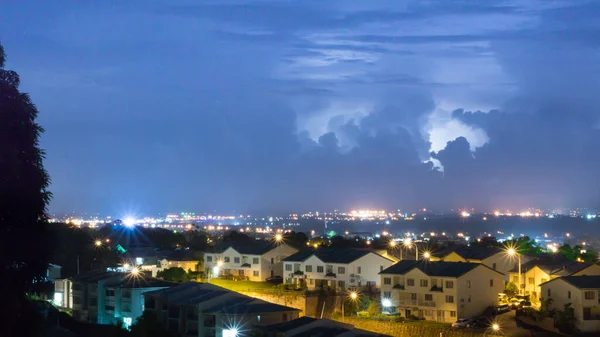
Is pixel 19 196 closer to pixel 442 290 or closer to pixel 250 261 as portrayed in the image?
pixel 442 290

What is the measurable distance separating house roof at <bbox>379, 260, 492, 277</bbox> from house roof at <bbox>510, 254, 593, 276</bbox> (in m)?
3.63

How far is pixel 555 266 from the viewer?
88.3ft

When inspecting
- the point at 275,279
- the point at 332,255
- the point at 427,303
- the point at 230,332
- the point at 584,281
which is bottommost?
the point at 230,332

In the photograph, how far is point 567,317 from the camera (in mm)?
20656

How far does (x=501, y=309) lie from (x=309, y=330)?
7221 millimetres

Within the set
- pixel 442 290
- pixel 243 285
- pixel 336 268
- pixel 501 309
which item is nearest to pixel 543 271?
pixel 501 309

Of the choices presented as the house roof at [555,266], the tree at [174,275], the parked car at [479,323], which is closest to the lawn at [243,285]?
the tree at [174,275]

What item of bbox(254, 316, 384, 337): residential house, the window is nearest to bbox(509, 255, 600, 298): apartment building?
the window

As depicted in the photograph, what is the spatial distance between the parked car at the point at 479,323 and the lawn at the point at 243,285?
8.32 m

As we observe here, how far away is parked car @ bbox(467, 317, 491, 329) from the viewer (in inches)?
821

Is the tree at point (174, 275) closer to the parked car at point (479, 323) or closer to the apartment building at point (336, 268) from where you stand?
the apartment building at point (336, 268)

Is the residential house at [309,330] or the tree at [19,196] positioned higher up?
the tree at [19,196]

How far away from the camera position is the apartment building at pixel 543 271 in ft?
81.6

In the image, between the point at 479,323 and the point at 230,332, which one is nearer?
the point at 230,332
